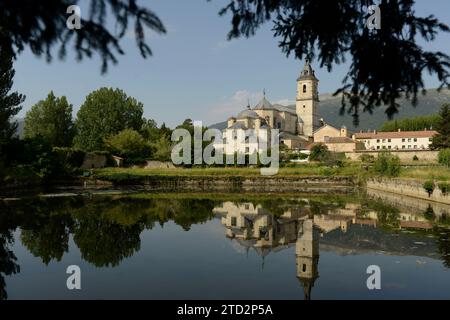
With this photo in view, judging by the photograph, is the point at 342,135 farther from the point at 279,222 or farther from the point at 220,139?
the point at 279,222

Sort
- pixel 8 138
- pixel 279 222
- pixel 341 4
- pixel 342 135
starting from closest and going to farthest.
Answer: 1. pixel 341 4
2. pixel 279 222
3. pixel 8 138
4. pixel 342 135

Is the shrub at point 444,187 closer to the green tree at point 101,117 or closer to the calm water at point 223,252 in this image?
the calm water at point 223,252

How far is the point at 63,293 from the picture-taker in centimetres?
752

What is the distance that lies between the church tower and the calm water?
206 ft

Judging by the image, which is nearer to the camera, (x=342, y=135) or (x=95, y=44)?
(x=95, y=44)

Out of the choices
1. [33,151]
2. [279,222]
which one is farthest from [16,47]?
[33,151]

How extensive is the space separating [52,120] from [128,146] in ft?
36.2

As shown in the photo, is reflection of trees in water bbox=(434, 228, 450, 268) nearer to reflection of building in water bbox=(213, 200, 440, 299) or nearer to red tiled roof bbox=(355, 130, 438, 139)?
reflection of building in water bbox=(213, 200, 440, 299)

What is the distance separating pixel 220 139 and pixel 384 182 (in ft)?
132

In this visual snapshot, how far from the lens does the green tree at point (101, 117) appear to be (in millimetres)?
62375

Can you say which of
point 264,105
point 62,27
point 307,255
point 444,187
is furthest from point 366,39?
point 264,105

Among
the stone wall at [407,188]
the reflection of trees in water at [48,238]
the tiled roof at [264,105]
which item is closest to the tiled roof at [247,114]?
the tiled roof at [264,105]

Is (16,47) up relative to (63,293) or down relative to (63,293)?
up
